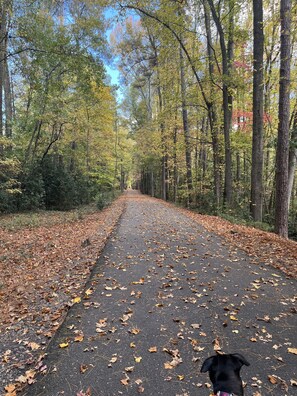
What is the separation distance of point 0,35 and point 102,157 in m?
12.0

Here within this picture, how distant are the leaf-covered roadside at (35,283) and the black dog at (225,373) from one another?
75.7 inches

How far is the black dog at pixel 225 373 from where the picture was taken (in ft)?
5.68

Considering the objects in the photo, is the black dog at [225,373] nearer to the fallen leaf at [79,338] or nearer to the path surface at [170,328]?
the path surface at [170,328]

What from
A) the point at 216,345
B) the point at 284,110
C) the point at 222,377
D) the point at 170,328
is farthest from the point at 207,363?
the point at 284,110

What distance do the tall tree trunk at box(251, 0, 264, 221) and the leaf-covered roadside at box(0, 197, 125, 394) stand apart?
596 centimetres

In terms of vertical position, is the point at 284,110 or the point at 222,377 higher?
the point at 284,110

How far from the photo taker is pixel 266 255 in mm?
6121

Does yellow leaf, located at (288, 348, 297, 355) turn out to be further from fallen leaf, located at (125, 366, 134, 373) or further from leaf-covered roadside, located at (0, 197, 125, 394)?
leaf-covered roadside, located at (0, 197, 125, 394)

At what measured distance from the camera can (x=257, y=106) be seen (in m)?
9.69

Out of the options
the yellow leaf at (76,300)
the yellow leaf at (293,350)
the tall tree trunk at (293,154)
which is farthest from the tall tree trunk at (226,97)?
the yellow leaf at (293,350)

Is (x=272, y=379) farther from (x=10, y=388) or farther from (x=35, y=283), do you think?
(x=35, y=283)

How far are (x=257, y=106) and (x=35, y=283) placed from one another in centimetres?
935

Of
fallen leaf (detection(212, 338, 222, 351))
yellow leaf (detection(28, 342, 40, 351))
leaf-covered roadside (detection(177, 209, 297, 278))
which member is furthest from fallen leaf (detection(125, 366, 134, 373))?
leaf-covered roadside (detection(177, 209, 297, 278))

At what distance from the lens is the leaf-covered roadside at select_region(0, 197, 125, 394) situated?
3.01 meters
